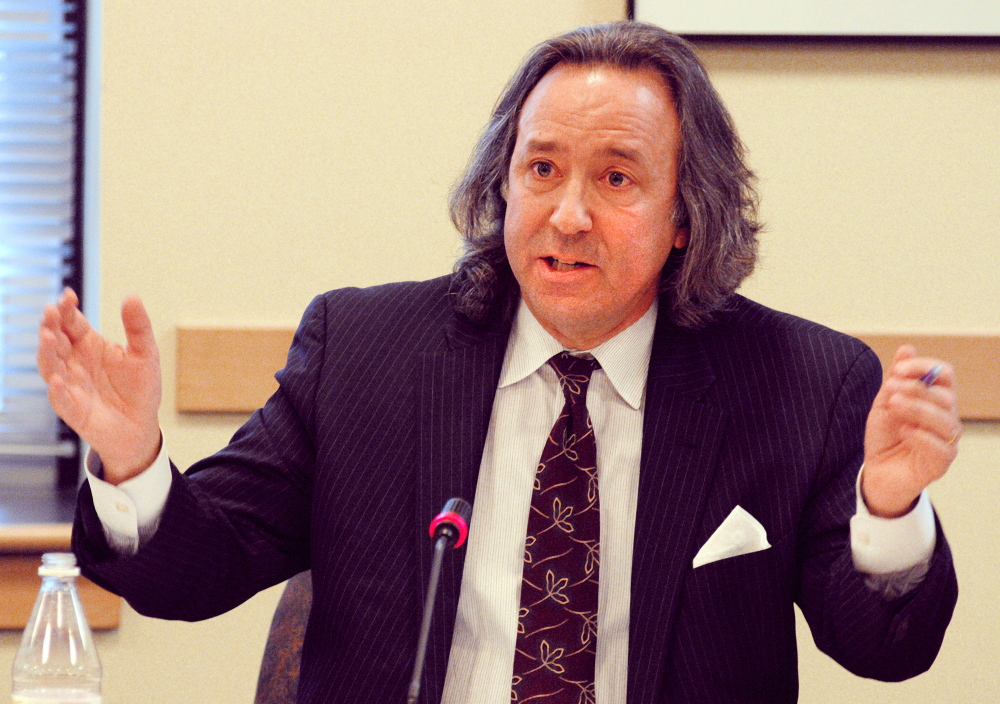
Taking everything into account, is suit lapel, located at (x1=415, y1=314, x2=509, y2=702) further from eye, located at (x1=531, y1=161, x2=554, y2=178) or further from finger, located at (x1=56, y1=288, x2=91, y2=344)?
finger, located at (x1=56, y1=288, x2=91, y2=344)

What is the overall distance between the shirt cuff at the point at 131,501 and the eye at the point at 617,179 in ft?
2.52

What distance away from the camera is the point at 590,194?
1.59 metres

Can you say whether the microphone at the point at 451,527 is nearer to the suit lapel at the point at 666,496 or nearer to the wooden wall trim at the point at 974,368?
the suit lapel at the point at 666,496

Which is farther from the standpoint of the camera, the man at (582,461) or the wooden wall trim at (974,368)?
the wooden wall trim at (974,368)

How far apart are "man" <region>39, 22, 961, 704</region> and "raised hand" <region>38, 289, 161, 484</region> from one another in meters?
0.04

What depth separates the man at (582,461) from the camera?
57.0 inches

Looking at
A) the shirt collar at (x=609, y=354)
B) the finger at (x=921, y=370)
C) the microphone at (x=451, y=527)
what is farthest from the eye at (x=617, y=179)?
the microphone at (x=451, y=527)

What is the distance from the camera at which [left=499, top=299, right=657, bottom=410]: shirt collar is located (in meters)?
1.62

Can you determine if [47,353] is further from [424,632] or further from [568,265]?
[568,265]

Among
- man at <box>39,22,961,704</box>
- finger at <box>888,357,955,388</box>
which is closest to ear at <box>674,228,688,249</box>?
man at <box>39,22,961,704</box>

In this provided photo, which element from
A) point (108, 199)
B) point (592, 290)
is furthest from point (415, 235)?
point (592, 290)

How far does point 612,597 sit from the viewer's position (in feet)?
4.91

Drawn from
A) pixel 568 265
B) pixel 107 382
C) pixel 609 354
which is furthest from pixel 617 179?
pixel 107 382

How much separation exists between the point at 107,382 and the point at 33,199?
5.23ft
